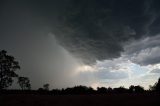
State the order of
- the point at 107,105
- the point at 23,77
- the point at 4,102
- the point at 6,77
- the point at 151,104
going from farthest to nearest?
1. the point at 23,77
2. the point at 6,77
3. the point at 4,102
4. the point at 107,105
5. the point at 151,104

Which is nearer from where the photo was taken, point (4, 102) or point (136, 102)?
point (136, 102)

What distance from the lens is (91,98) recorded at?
33062 millimetres

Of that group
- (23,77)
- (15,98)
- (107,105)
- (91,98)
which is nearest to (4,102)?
(15,98)

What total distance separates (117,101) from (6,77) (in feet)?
163

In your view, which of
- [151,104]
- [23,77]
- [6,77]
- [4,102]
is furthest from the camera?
[23,77]

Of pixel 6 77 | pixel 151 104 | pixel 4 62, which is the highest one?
pixel 4 62

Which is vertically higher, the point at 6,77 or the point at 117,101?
the point at 6,77

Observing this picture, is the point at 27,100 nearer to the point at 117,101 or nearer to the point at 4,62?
the point at 117,101

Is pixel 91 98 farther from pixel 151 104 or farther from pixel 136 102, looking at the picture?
pixel 151 104

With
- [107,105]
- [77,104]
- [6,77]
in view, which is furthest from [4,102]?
[6,77]

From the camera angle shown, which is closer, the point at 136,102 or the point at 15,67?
the point at 136,102

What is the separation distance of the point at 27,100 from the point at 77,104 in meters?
7.64

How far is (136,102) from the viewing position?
2997 cm

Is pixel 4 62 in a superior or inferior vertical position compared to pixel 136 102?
superior
